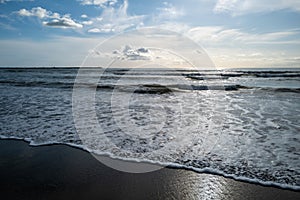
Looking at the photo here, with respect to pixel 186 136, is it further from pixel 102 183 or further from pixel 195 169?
pixel 102 183

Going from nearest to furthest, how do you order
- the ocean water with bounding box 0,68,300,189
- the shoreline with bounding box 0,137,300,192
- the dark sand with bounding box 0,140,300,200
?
the dark sand with bounding box 0,140,300,200, the shoreline with bounding box 0,137,300,192, the ocean water with bounding box 0,68,300,189

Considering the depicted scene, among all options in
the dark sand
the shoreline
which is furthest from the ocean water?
the dark sand

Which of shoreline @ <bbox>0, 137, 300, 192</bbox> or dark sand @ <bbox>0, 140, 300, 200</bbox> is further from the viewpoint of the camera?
shoreline @ <bbox>0, 137, 300, 192</bbox>

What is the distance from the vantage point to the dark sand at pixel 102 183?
3.09 m

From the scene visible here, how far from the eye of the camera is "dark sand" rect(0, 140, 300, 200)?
309cm

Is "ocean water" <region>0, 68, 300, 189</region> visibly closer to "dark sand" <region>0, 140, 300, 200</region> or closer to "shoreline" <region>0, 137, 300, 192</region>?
"shoreline" <region>0, 137, 300, 192</region>

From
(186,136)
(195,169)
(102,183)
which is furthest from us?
(186,136)

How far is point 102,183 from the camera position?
11.2ft

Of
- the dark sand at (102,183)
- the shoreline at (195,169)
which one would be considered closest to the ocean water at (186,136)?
the shoreline at (195,169)

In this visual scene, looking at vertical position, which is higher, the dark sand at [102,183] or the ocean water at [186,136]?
the ocean water at [186,136]

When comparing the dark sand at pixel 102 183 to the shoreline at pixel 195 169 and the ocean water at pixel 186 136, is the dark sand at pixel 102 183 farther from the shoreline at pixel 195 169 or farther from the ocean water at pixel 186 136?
the ocean water at pixel 186 136

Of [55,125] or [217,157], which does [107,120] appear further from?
[217,157]

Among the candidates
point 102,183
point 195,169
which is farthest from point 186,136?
point 102,183

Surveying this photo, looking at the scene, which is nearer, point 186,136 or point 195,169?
point 195,169
